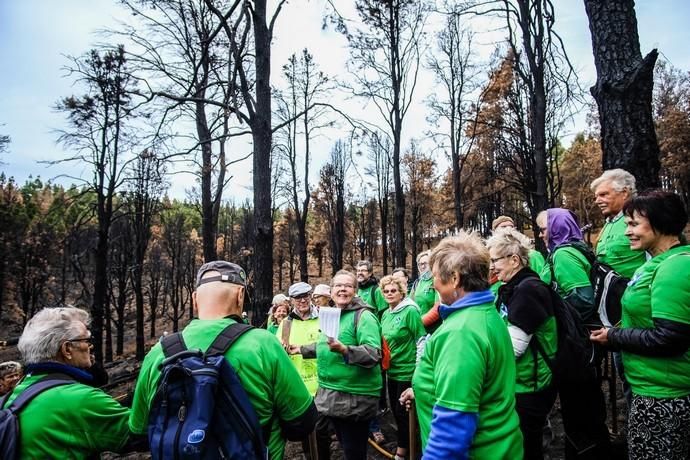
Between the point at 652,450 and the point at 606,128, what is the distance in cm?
300

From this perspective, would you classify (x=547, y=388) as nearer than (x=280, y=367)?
No

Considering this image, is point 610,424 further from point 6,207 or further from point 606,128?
point 6,207

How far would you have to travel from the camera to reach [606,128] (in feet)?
12.5

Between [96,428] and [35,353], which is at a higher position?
[35,353]

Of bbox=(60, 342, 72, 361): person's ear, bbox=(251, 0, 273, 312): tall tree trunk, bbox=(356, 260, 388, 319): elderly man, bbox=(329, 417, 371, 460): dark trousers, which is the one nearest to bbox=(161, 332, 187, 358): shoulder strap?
bbox=(60, 342, 72, 361): person's ear

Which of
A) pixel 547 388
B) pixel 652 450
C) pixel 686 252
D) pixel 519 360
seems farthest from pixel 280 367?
pixel 686 252

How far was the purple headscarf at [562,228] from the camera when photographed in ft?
10.5

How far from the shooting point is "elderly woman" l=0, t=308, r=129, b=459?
5.67ft

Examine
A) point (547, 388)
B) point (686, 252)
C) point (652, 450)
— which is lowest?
point (652, 450)

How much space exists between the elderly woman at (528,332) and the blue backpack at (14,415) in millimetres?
2455

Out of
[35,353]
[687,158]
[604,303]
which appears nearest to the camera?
[35,353]

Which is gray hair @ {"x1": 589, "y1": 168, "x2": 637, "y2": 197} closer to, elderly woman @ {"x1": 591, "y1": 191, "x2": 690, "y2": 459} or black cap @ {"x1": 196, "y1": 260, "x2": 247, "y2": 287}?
elderly woman @ {"x1": 591, "y1": 191, "x2": 690, "y2": 459}

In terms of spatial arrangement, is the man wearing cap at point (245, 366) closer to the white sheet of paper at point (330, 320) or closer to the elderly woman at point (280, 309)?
the white sheet of paper at point (330, 320)

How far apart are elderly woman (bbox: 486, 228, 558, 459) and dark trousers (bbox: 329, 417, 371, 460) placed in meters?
1.28
